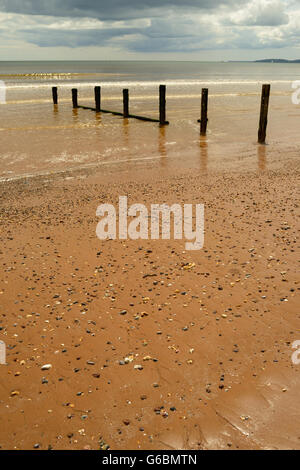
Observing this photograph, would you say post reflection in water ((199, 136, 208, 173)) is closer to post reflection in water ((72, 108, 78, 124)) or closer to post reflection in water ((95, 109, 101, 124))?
post reflection in water ((95, 109, 101, 124))

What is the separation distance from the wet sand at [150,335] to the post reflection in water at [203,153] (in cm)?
384

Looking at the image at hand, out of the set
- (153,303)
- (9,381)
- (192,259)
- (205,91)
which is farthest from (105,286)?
(205,91)

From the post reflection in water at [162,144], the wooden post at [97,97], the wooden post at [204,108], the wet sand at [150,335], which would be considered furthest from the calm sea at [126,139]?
the wet sand at [150,335]

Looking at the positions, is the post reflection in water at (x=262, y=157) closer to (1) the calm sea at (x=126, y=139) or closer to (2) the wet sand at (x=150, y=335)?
(1) the calm sea at (x=126, y=139)

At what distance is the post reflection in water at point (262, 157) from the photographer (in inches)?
420

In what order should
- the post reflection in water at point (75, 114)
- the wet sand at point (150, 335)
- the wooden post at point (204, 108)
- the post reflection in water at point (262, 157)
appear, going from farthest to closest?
the post reflection in water at point (75, 114), the wooden post at point (204, 108), the post reflection in water at point (262, 157), the wet sand at point (150, 335)

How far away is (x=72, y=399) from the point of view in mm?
3271

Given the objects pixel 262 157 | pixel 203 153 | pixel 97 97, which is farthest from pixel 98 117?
pixel 262 157

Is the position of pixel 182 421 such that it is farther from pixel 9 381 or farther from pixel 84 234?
pixel 84 234

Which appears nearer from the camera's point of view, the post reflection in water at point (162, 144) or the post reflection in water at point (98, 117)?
the post reflection in water at point (162, 144)

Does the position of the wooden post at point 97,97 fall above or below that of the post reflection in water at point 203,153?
above

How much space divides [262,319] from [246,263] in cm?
123

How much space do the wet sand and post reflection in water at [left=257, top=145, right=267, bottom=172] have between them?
3874mm
